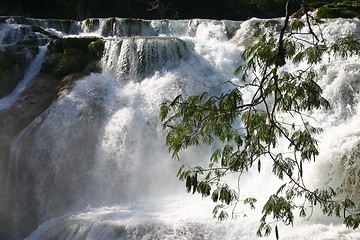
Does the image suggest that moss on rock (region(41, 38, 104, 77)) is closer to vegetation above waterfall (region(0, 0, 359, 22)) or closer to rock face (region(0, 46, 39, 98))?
rock face (region(0, 46, 39, 98))

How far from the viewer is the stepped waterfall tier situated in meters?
7.36

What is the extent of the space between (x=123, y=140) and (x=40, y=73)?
4.44 meters

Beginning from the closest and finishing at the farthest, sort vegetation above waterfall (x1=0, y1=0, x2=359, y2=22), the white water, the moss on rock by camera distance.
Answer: the white water → the moss on rock → vegetation above waterfall (x1=0, y1=0, x2=359, y2=22)

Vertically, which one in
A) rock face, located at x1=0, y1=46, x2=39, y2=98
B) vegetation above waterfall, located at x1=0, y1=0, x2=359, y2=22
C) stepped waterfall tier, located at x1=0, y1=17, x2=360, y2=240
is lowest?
stepped waterfall tier, located at x1=0, y1=17, x2=360, y2=240

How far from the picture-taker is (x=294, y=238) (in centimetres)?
636

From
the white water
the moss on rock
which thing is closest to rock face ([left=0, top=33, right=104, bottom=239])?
the moss on rock

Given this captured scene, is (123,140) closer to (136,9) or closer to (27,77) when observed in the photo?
(27,77)

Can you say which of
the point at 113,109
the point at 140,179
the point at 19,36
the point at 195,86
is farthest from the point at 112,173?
the point at 19,36

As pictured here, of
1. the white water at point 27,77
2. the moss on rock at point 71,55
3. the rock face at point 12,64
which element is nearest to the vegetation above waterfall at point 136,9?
the moss on rock at point 71,55

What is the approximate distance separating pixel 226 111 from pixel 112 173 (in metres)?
7.72

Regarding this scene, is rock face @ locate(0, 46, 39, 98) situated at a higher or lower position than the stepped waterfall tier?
higher

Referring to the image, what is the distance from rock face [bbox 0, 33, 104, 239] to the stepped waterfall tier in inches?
1.4

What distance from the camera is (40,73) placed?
43.5 ft

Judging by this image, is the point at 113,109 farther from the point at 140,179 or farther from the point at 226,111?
the point at 226,111
